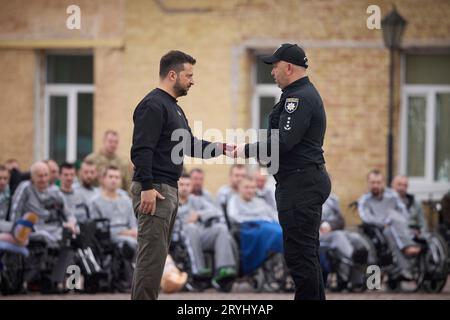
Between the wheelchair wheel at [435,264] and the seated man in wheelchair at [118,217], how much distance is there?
3.69m

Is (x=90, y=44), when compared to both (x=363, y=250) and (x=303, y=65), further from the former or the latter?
(x=303, y=65)

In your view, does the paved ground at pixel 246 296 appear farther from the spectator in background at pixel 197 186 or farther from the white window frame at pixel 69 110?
the white window frame at pixel 69 110

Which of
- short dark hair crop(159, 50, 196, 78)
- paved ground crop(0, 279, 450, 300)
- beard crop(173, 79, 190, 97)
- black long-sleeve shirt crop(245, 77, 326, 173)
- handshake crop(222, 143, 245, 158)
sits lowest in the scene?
paved ground crop(0, 279, 450, 300)

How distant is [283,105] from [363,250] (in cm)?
685

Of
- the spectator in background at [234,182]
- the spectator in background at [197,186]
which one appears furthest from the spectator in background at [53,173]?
the spectator in background at [234,182]

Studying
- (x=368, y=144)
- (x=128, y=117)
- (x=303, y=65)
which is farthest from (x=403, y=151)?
(x=303, y=65)

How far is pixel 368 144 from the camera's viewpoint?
73.7ft

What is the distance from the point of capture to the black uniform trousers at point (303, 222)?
35.6 feet

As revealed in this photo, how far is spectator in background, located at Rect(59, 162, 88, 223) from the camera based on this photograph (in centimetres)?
→ 1745

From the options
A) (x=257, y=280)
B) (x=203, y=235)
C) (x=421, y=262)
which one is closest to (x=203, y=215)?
(x=203, y=235)

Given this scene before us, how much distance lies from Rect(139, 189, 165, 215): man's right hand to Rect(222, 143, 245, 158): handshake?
44.1 inches

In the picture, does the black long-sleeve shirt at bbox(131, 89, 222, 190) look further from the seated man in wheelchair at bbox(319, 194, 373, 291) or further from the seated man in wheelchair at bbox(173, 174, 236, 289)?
the seated man in wheelchair at bbox(319, 194, 373, 291)

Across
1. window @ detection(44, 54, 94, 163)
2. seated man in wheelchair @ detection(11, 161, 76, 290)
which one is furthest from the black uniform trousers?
window @ detection(44, 54, 94, 163)
